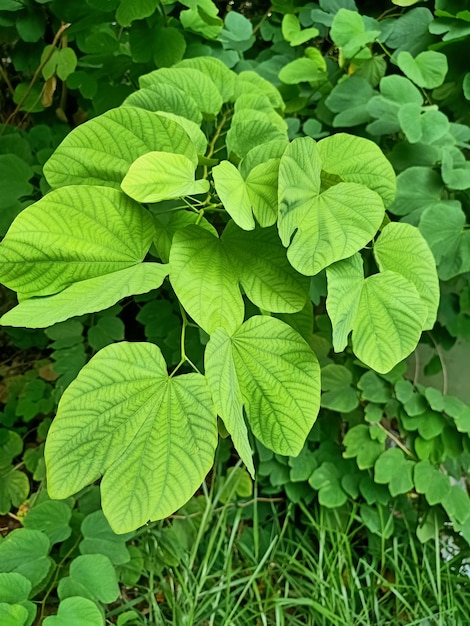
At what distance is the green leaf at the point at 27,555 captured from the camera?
0.72 meters

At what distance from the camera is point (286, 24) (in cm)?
98

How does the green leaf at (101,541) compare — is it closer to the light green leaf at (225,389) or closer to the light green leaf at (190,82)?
the light green leaf at (225,389)

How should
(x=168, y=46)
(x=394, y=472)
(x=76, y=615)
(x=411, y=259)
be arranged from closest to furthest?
1. (x=411, y=259)
2. (x=76, y=615)
3. (x=168, y=46)
4. (x=394, y=472)

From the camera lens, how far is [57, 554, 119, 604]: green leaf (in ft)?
2.38

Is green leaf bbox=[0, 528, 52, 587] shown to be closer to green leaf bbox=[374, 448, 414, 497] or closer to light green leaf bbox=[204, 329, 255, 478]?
light green leaf bbox=[204, 329, 255, 478]

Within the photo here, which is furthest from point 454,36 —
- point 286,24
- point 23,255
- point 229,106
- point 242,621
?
point 242,621

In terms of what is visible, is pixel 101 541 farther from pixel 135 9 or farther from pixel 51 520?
pixel 135 9

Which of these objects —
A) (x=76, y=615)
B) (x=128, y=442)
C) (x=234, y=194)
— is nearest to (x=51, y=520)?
(x=76, y=615)

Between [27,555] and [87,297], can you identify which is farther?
[27,555]

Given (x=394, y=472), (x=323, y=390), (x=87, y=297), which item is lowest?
(x=394, y=472)

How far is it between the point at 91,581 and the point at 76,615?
82 mm

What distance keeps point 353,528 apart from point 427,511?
17cm

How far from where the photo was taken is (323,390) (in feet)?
3.32

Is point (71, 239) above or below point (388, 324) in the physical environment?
above
